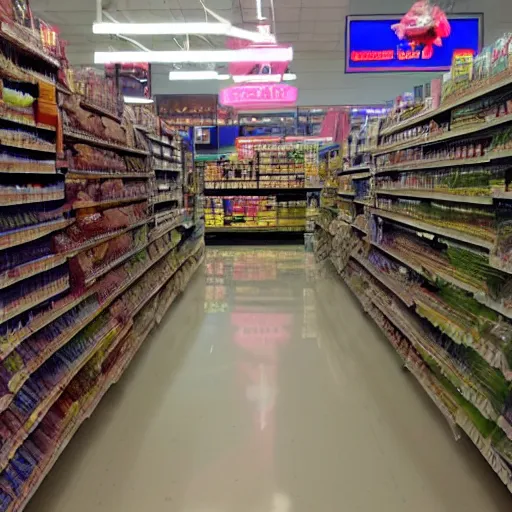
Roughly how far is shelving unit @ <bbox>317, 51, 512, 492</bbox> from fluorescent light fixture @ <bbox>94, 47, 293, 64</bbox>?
289cm

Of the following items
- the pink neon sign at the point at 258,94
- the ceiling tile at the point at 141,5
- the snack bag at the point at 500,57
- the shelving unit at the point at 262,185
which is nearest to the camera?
the snack bag at the point at 500,57

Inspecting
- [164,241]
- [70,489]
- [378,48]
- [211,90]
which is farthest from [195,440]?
[211,90]

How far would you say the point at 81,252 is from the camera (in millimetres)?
3145

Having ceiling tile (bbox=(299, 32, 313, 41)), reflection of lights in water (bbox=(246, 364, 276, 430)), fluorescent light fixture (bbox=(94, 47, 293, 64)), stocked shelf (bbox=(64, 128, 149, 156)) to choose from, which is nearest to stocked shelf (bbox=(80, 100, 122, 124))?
stocked shelf (bbox=(64, 128, 149, 156))

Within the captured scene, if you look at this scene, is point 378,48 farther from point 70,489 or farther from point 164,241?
point 70,489

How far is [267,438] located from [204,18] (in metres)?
10.1

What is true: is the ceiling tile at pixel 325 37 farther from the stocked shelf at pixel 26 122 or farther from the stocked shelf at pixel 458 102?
the stocked shelf at pixel 26 122

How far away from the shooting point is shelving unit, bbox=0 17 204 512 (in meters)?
2.20

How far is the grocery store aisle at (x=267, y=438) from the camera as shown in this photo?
2455mm

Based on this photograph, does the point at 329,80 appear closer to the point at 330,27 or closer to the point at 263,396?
the point at 330,27

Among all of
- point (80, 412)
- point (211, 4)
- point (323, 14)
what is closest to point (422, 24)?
point (80, 412)

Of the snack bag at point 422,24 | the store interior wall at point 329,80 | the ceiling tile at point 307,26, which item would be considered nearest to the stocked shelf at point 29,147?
the snack bag at point 422,24

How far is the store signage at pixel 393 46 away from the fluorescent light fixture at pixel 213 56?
1513mm

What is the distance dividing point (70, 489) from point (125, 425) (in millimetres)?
674
